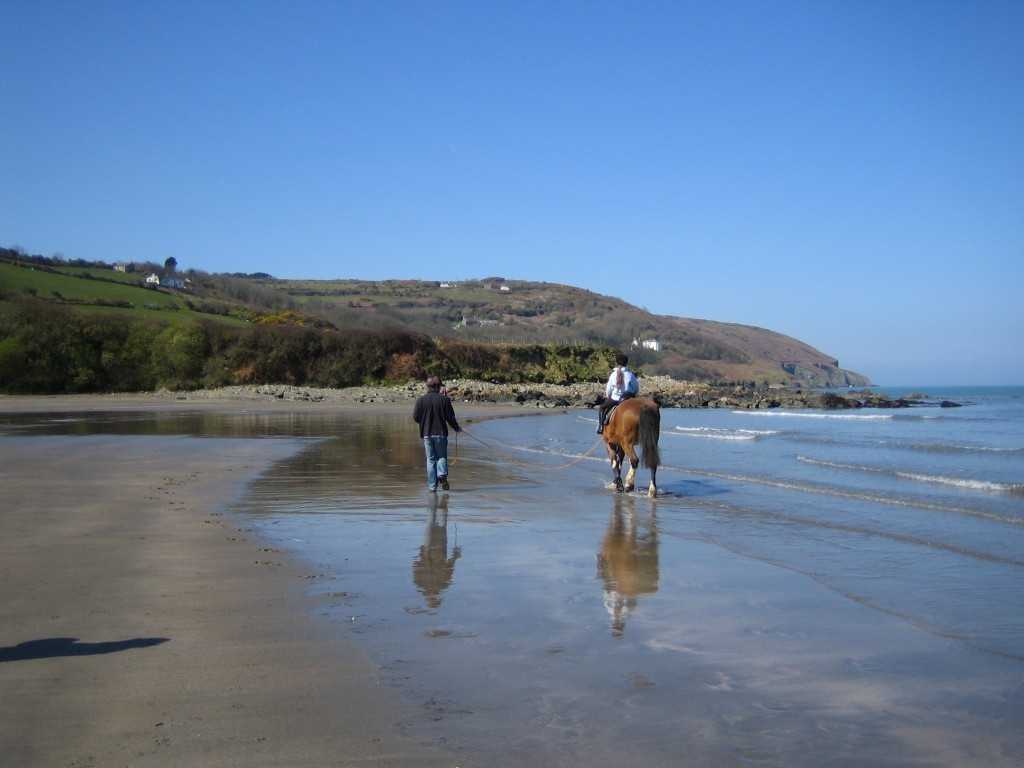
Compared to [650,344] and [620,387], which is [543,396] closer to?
[620,387]

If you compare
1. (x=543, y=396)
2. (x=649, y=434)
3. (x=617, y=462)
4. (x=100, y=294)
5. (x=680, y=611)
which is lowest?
(x=680, y=611)

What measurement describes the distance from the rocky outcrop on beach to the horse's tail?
89.0 ft

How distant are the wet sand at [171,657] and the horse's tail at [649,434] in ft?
22.3

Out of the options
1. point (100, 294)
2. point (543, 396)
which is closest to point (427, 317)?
point (100, 294)

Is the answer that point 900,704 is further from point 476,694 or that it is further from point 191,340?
point 191,340

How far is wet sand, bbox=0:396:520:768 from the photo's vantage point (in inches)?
152

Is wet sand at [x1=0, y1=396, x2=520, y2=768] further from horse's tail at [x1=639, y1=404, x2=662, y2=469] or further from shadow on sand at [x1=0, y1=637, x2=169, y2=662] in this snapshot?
horse's tail at [x1=639, y1=404, x2=662, y2=469]

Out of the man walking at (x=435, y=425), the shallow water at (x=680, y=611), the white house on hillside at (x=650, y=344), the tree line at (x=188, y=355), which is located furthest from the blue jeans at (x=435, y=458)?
the white house on hillside at (x=650, y=344)

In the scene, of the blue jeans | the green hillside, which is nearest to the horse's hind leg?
the blue jeans

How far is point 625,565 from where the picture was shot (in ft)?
27.2

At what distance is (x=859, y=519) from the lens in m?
11.8

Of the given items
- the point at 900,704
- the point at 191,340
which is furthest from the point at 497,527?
the point at 191,340

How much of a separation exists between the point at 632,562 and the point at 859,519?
507 centimetres

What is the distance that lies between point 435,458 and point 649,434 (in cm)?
361
